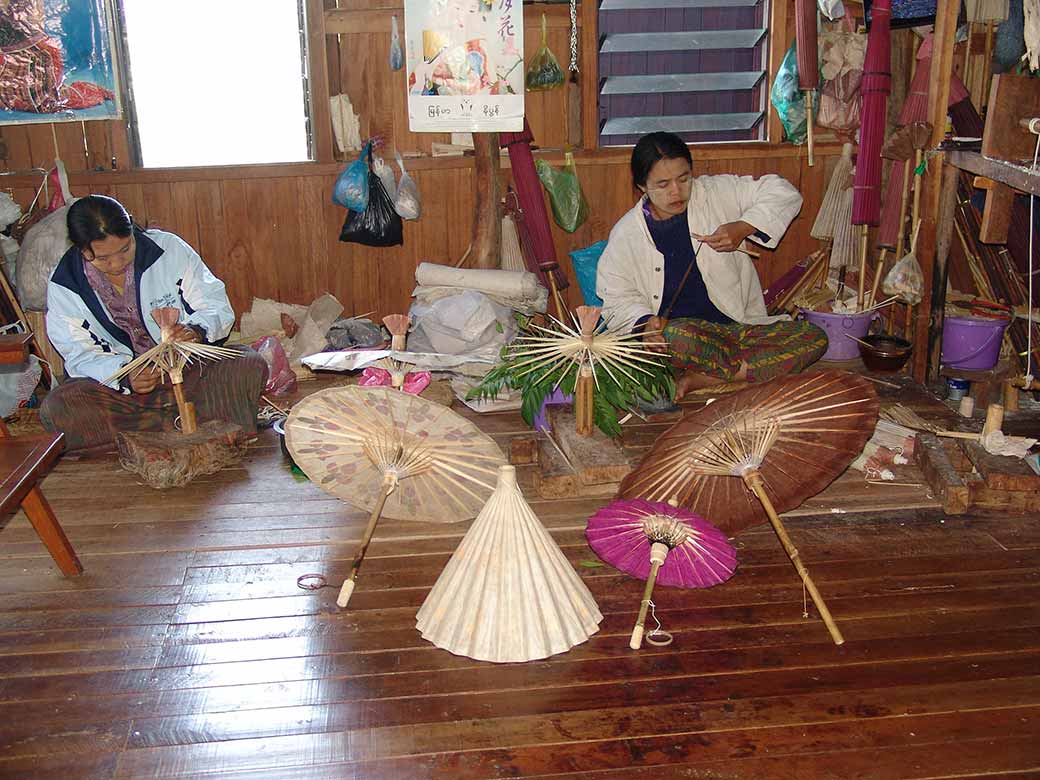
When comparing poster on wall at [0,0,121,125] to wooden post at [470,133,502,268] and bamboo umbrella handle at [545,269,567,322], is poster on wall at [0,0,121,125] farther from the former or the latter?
bamboo umbrella handle at [545,269,567,322]

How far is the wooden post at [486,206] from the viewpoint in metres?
5.36

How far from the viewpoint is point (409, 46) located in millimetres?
5258

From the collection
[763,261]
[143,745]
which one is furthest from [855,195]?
[143,745]

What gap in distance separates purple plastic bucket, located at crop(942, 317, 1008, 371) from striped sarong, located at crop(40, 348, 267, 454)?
3202 mm

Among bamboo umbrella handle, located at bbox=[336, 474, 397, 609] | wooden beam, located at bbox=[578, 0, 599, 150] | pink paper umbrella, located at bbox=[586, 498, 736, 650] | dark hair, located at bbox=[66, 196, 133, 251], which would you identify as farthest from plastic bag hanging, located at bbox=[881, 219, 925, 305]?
dark hair, located at bbox=[66, 196, 133, 251]

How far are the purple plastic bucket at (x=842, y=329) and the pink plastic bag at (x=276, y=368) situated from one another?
8.72 ft

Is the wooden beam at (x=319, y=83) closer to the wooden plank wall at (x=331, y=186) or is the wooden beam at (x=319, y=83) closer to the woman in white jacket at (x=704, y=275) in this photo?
the wooden plank wall at (x=331, y=186)

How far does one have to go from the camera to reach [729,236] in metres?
4.47

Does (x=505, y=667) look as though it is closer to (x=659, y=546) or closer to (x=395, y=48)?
(x=659, y=546)

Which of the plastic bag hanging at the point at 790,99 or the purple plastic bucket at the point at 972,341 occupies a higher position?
the plastic bag hanging at the point at 790,99

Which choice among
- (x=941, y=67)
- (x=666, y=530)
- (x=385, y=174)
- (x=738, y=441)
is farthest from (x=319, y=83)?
(x=666, y=530)

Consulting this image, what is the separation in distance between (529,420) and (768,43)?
8.92 ft

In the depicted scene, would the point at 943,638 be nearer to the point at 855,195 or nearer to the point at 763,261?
the point at 855,195

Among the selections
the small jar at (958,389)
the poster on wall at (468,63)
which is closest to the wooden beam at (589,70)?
the poster on wall at (468,63)
